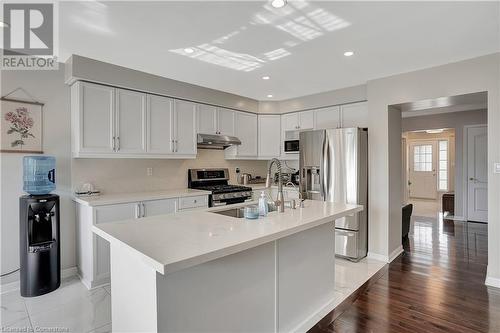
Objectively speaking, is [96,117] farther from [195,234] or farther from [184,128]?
[195,234]

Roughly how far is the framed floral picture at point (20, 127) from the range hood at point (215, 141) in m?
1.91

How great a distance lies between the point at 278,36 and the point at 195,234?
6.14 feet

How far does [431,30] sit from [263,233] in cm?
229

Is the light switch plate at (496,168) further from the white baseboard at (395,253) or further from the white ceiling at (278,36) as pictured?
the white baseboard at (395,253)

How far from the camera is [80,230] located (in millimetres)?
3100

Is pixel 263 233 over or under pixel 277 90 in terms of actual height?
under

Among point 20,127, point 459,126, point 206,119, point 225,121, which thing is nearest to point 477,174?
point 459,126

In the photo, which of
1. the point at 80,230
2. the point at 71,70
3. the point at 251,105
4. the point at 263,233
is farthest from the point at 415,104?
the point at 80,230

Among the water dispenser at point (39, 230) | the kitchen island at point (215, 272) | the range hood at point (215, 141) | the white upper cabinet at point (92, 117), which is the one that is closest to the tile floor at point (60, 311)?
the water dispenser at point (39, 230)

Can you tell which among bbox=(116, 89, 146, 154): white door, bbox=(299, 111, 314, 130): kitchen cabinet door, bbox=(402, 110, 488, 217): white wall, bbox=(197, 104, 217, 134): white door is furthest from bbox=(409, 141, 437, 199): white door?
bbox=(116, 89, 146, 154): white door

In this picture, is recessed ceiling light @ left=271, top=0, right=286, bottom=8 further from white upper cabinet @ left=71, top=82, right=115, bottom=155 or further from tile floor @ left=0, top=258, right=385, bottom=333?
tile floor @ left=0, top=258, right=385, bottom=333

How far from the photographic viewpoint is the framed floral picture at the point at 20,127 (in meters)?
2.81

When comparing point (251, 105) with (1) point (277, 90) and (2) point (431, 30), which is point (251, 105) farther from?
(2) point (431, 30)

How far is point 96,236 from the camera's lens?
2.81 metres
